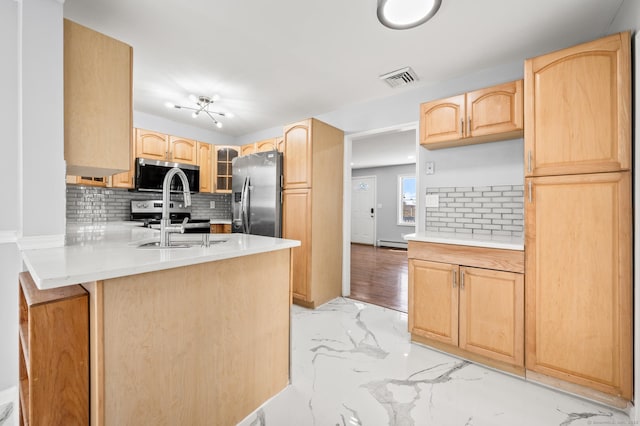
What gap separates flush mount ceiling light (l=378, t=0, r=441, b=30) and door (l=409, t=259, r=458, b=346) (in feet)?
5.60

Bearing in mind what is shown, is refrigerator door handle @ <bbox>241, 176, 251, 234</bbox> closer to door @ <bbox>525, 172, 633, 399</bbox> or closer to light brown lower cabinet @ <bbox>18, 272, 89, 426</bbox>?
light brown lower cabinet @ <bbox>18, 272, 89, 426</bbox>

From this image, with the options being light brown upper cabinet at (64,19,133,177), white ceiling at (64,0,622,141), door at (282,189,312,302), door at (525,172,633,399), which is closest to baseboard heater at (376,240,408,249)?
door at (282,189,312,302)

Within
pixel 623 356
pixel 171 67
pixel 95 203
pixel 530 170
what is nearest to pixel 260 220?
pixel 171 67

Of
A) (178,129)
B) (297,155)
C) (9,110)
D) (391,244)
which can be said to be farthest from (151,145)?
(391,244)

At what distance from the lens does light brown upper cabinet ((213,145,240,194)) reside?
4727 millimetres

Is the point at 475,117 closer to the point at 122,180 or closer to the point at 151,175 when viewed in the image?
the point at 151,175

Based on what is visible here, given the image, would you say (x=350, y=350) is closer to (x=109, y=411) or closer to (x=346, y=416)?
(x=346, y=416)

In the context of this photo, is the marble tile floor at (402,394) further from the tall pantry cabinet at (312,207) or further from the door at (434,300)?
the tall pantry cabinet at (312,207)

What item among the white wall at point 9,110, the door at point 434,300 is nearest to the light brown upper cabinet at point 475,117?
the door at point 434,300

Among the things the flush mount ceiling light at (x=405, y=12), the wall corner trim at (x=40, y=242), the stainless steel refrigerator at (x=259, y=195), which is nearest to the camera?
the wall corner trim at (x=40, y=242)

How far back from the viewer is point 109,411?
3.25 feet

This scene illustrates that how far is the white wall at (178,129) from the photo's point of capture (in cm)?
404

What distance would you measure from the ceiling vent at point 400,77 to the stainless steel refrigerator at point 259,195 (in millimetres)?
1421

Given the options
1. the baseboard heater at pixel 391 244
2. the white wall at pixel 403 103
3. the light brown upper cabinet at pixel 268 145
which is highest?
the white wall at pixel 403 103
